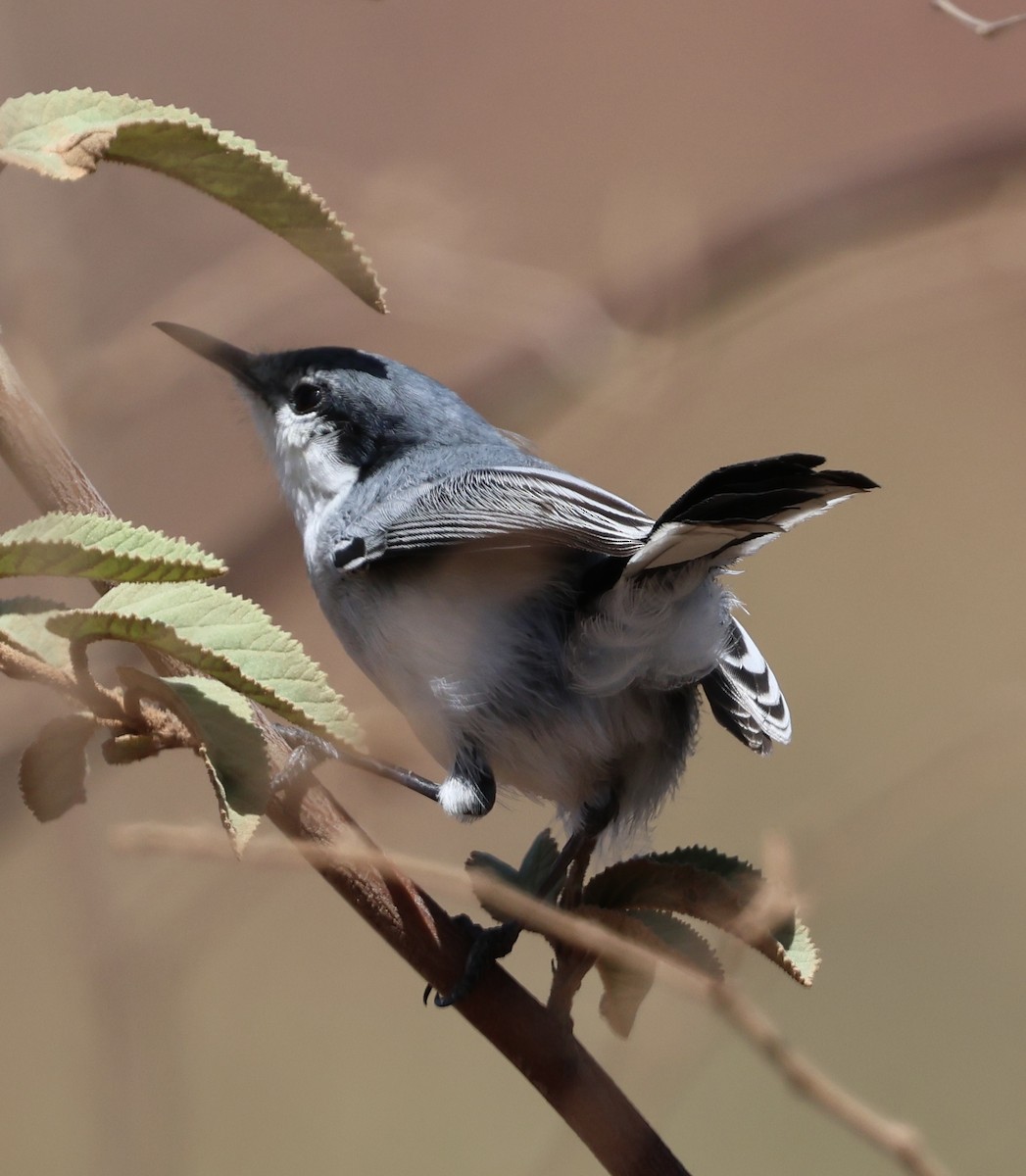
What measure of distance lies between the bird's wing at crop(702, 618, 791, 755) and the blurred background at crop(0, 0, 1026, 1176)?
0.50 feet

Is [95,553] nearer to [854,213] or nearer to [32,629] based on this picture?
[32,629]

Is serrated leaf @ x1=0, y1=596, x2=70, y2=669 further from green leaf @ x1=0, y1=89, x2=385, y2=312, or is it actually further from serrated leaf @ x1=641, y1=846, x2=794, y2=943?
serrated leaf @ x1=641, y1=846, x2=794, y2=943

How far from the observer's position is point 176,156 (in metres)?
0.71

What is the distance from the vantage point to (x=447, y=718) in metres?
1.50

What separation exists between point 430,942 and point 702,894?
0.65 ft

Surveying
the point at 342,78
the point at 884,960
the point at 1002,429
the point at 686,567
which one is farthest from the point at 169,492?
the point at 1002,429

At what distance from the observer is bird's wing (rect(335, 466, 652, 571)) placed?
126 centimetres

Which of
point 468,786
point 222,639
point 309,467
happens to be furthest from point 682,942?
point 309,467

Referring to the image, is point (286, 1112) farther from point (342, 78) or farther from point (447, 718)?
point (342, 78)

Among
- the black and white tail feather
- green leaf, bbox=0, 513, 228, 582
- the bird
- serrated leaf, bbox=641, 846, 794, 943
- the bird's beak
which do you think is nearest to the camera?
green leaf, bbox=0, 513, 228, 582

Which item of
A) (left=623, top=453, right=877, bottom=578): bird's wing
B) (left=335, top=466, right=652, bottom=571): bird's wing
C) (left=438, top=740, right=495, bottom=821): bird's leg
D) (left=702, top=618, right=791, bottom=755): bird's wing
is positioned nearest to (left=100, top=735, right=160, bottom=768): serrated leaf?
(left=623, top=453, right=877, bottom=578): bird's wing

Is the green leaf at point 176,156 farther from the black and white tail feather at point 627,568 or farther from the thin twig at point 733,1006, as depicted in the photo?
the black and white tail feather at point 627,568

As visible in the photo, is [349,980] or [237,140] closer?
[237,140]

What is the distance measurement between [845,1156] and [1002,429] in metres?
2.40
